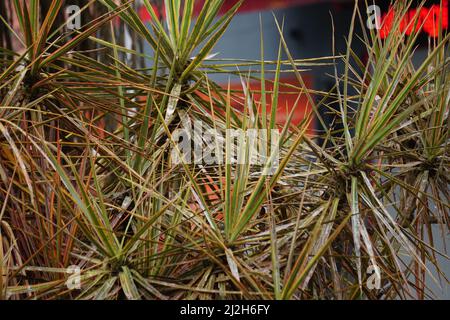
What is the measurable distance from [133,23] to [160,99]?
0.60ft

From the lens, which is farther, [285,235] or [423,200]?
[423,200]

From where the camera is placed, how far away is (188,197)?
153 centimetres

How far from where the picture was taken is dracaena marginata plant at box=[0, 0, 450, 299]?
1333 millimetres

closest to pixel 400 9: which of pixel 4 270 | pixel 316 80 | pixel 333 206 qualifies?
pixel 333 206

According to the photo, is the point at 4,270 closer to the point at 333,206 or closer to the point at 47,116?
the point at 47,116

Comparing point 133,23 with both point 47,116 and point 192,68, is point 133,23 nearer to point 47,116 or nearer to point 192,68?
point 192,68

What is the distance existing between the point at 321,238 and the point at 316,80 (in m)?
5.24

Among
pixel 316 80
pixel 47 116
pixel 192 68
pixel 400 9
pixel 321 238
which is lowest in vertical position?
pixel 321 238

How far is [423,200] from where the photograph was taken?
171 centimetres

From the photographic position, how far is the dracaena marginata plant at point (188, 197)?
1333 mm

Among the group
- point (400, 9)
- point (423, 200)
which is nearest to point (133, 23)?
point (400, 9)
